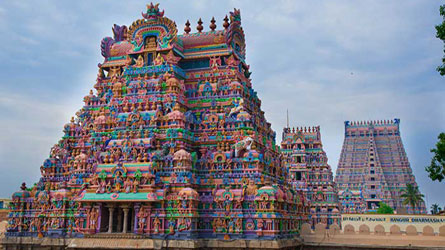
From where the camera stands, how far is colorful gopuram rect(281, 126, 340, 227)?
53938 millimetres

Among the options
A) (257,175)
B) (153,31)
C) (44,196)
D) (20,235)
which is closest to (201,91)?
(153,31)

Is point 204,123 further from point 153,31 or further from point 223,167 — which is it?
point 153,31

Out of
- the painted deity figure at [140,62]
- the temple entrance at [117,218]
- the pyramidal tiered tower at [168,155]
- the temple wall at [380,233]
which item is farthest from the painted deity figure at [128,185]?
the temple wall at [380,233]

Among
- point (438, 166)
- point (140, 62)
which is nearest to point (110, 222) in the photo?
point (140, 62)

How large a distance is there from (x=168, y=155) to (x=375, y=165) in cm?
7150

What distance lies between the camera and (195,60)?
114 ft

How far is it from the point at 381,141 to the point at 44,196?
3125 inches

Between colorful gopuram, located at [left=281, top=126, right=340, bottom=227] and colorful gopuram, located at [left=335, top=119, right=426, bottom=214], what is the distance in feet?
99.8

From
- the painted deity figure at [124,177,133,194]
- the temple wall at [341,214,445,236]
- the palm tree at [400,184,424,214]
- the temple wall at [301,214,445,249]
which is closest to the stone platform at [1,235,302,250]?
the painted deity figure at [124,177,133,194]

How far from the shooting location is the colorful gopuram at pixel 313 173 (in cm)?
5394

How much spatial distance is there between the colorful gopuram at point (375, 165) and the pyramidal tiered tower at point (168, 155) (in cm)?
5792

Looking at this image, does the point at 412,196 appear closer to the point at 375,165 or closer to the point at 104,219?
the point at 375,165

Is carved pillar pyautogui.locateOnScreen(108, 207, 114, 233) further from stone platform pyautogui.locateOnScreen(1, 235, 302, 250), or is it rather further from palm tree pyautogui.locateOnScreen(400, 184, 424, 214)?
palm tree pyautogui.locateOnScreen(400, 184, 424, 214)

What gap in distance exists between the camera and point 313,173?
55562 millimetres
